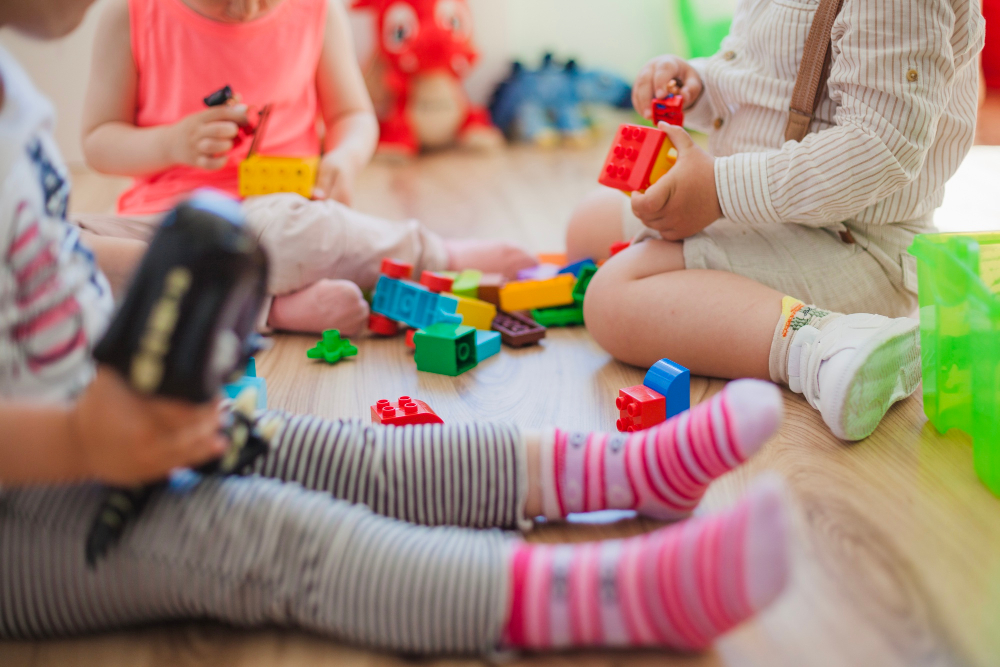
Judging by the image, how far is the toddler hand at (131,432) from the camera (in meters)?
0.44

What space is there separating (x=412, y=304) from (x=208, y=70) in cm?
45

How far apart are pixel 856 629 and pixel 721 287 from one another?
416 millimetres

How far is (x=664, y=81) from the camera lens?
103 cm

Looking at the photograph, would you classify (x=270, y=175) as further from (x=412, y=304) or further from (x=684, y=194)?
(x=684, y=194)

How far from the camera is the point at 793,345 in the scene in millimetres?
786

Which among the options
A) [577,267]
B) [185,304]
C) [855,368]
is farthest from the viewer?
[577,267]

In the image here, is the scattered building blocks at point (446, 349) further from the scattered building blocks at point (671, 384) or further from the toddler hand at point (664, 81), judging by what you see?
the toddler hand at point (664, 81)

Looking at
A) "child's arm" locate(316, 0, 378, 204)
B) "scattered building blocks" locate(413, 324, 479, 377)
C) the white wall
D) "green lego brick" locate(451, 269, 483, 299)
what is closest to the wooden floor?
"scattered building blocks" locate(413, 324, 479, 377)

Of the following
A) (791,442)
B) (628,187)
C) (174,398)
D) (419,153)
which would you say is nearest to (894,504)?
(791,442)

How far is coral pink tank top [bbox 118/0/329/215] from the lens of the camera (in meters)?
1.09

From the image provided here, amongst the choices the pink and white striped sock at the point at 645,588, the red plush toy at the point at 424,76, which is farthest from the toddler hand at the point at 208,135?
the red plush toy at the point at 424,76

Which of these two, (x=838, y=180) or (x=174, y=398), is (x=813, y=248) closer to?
(x=838, y=180)

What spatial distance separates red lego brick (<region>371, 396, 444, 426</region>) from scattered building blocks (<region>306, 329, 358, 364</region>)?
200 millimetres

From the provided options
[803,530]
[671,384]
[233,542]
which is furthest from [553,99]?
[233,542]
